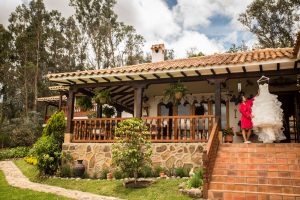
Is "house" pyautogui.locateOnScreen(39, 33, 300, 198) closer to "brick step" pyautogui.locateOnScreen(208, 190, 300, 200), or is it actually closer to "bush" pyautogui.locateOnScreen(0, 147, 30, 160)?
"brick step" pyautogui.locateOnScreen(208, 190, 300, 200)

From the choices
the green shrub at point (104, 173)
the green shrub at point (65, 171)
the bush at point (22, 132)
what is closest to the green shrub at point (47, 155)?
the green shrub at point (65, 171)

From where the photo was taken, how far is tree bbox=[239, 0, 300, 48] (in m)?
23.7

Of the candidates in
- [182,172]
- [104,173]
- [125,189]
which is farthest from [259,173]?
[104,173]

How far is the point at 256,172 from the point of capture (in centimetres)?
746

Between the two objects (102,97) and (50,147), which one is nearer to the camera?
(50,147)

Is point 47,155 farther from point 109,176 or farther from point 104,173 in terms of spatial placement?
point 109,176

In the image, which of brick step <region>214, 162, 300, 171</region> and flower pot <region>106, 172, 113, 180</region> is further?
flower pot <region>106, 172, 113, 180</region>

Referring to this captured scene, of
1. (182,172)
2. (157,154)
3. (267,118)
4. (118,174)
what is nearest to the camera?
(267,118)

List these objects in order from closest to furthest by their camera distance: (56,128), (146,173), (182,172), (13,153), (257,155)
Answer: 1. (257,155)
2. (182,172)
3. (146,173)
4. (56,128)
5. (13,153)

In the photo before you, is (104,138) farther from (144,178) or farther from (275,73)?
(275,73)

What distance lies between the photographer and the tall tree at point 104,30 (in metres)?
30.8

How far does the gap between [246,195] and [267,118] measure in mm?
3233

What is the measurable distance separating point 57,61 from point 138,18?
36.1 ft

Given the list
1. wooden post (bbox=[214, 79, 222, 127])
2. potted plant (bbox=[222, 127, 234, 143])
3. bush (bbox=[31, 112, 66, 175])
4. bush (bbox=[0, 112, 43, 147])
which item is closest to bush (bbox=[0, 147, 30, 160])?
bush (bbox=[0, 112, 43, 147])
